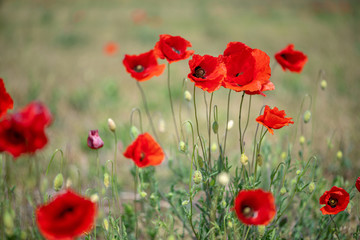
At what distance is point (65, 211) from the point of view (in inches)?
29.5

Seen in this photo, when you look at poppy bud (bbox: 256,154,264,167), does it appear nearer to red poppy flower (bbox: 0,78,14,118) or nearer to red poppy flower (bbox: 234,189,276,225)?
red poppy flower (bbox: 234,189,276,225)

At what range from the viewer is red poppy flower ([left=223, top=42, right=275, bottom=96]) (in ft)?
3.21

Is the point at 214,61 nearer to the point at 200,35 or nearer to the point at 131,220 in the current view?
the point at 131,220

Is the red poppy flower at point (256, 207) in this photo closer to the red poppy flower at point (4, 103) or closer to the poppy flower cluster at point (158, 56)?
the poppy flower cluster at point (158, 56)

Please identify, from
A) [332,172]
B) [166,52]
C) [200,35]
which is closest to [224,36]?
[200,35]

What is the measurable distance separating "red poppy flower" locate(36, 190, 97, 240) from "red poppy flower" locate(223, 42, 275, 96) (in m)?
0.65

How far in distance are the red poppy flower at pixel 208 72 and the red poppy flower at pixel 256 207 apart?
15.2 inches

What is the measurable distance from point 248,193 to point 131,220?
0.85 metres

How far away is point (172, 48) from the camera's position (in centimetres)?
117

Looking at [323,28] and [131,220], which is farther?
[323,28]

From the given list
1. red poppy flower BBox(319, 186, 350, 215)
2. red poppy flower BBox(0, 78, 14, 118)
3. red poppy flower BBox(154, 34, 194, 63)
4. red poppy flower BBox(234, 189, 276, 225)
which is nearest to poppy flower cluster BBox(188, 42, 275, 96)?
red poppy flower BBox(154, 34, 194, 63)

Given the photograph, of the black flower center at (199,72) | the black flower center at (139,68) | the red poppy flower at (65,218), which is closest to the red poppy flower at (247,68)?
the black flower center at (199,72)

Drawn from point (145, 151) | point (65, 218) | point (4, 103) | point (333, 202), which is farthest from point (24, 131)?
point (333, 202)

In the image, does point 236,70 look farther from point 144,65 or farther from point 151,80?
point 151,80
